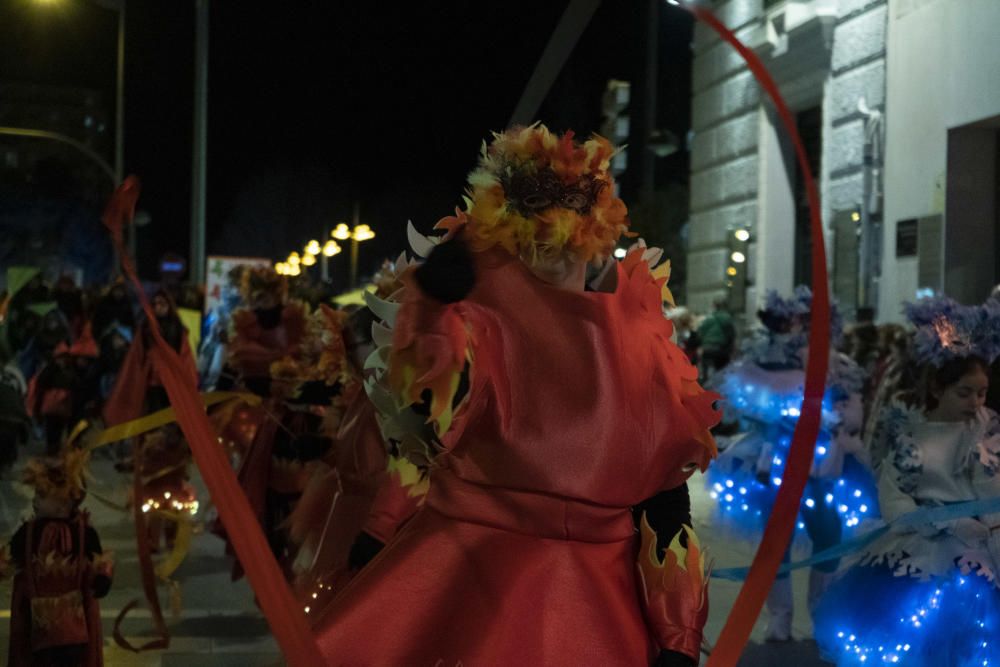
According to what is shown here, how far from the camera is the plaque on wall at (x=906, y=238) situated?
41.8ft

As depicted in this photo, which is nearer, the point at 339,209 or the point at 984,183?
the point at 984,183

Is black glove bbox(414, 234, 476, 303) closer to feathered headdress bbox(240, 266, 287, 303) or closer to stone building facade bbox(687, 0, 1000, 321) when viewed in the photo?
Result: feathered headdress bbox(240, 266, 287, 303)

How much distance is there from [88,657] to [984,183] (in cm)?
883

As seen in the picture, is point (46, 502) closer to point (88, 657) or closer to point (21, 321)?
point (88, 657)

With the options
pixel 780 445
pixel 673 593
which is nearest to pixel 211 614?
pixel 780 445

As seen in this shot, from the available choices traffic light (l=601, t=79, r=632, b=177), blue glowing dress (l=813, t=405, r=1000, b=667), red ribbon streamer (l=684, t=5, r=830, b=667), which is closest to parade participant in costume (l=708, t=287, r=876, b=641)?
blue glowing dress (l=813, t=405, r=1000, b=667)

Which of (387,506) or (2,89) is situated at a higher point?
(2,89)

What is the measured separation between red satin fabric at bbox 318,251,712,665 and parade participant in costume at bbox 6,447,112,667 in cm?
309

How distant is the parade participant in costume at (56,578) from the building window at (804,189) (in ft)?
33.7

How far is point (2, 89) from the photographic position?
292ft

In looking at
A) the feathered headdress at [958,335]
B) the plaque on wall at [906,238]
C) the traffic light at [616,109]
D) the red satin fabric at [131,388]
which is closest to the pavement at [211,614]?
the red satin fabric at [131,388]

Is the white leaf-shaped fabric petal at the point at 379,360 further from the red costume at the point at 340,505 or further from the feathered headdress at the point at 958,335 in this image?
the feathered headdress at the point at 958,335

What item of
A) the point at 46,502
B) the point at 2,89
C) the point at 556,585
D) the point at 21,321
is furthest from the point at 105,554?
the point at 2,89

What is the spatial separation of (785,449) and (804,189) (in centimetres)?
832
